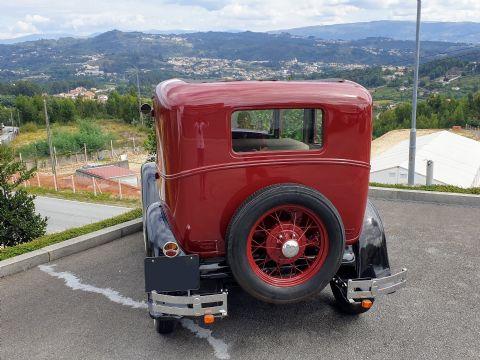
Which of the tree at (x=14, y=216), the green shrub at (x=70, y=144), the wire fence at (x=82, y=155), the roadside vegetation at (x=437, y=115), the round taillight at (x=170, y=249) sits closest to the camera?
the round taillight at (x=170, y=249)

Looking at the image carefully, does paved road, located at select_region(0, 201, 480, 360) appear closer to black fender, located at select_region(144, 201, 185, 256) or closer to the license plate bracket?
the license plate bracket

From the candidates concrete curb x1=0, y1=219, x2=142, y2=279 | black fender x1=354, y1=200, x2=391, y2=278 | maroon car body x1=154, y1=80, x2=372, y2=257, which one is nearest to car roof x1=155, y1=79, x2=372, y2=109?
maroon car body x1=154, y1=80, x2=372, y2=257

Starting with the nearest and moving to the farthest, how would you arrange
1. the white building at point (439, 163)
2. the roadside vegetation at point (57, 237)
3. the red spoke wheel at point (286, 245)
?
the red spoke wheel at point (286, 245) < the roadside vegetation at point (57, 237) < the white building at point (439, 163)

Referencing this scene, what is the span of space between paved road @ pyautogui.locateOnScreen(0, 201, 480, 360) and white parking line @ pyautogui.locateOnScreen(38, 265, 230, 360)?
0.4 inches

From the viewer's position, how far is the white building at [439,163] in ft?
62.4

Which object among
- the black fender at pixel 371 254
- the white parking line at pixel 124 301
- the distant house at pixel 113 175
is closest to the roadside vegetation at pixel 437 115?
the distant house at pixel 113 175

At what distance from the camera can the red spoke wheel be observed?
13.1 ft

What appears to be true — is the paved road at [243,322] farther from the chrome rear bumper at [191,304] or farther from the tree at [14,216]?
the tree at [14,216]

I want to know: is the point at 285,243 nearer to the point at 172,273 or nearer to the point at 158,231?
the point at 172,273

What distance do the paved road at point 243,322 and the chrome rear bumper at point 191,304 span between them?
1.76ft

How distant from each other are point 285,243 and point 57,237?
4.33 meters

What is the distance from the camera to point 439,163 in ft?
70.6

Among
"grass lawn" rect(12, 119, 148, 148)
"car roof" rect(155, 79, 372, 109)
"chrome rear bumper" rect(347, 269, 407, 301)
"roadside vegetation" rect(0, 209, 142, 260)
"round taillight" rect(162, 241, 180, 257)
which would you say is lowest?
"grass lawn" rect(12, 119, 148, 148)

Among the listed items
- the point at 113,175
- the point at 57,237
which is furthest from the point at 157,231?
the point at 113,175
